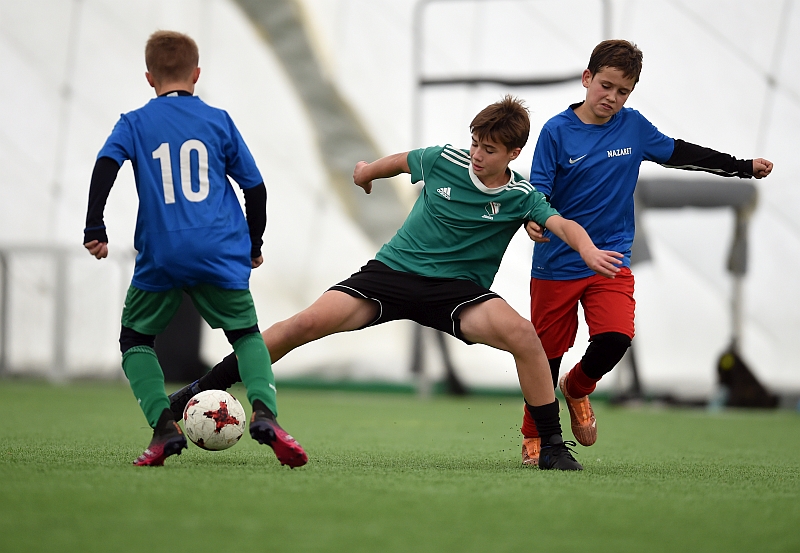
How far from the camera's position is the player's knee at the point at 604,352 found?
3744 millimetres

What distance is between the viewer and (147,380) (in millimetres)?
3287

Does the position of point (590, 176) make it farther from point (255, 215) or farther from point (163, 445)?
point (163, 445)

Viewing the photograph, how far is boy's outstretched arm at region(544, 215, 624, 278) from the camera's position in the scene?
10.9ft

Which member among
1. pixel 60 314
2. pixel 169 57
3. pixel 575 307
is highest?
pixel 169 57

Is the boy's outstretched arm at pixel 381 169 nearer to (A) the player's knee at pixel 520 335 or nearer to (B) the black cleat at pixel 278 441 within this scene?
(A) the player's knee at pixel 520 335

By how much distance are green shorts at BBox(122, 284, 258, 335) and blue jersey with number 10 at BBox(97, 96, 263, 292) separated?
4 cm

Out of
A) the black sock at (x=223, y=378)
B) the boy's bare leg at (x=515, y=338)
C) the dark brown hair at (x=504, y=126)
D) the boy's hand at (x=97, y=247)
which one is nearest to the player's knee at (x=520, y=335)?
the boy's bare leg at (x=515, y=338)

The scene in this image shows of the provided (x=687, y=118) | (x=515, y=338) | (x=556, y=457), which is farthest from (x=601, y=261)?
(x=687, y=118)

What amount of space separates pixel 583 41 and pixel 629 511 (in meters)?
7.34

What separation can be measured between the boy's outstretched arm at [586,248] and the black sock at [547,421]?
1.73ft

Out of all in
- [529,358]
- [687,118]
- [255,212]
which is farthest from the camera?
[687,118]

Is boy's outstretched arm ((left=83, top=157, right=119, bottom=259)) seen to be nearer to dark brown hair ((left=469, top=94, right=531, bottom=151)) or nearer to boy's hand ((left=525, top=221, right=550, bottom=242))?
dark brown hair ((left=469, top=94, right=531, bottom=151))

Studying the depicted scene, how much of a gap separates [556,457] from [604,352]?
461mm

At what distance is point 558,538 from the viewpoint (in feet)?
7.14
